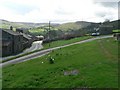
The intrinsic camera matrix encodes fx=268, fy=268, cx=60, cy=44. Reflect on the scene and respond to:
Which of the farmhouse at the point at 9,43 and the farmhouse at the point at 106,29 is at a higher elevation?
the farmhouse at the point at 106,29

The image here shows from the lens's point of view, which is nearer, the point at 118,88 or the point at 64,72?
the point at 118,88

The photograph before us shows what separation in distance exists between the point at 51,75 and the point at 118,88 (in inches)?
528

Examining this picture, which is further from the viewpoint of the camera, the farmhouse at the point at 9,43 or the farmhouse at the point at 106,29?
the farmhouse at the point at 106,29

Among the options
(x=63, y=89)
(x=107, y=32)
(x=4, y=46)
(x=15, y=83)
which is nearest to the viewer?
(x=63, y=89)

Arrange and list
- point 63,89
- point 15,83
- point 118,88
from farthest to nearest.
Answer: point 15,83, point 63,89, point 118,88

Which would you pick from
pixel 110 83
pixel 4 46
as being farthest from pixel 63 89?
pixel 4 46

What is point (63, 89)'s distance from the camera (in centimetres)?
3222

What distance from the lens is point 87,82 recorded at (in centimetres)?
3275

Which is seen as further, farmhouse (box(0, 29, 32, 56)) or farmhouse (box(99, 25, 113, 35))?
farmhouse (box(99, 25, 113, 35))

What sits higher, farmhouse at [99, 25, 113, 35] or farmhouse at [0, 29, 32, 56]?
farmhouse at [99, 25, 113, 35]

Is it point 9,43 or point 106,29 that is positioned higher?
point 106,29

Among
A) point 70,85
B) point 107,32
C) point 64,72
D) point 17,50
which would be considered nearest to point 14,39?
point 17,50

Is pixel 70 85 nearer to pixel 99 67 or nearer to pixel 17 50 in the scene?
pixel 99 67

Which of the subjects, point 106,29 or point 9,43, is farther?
point 106,29
